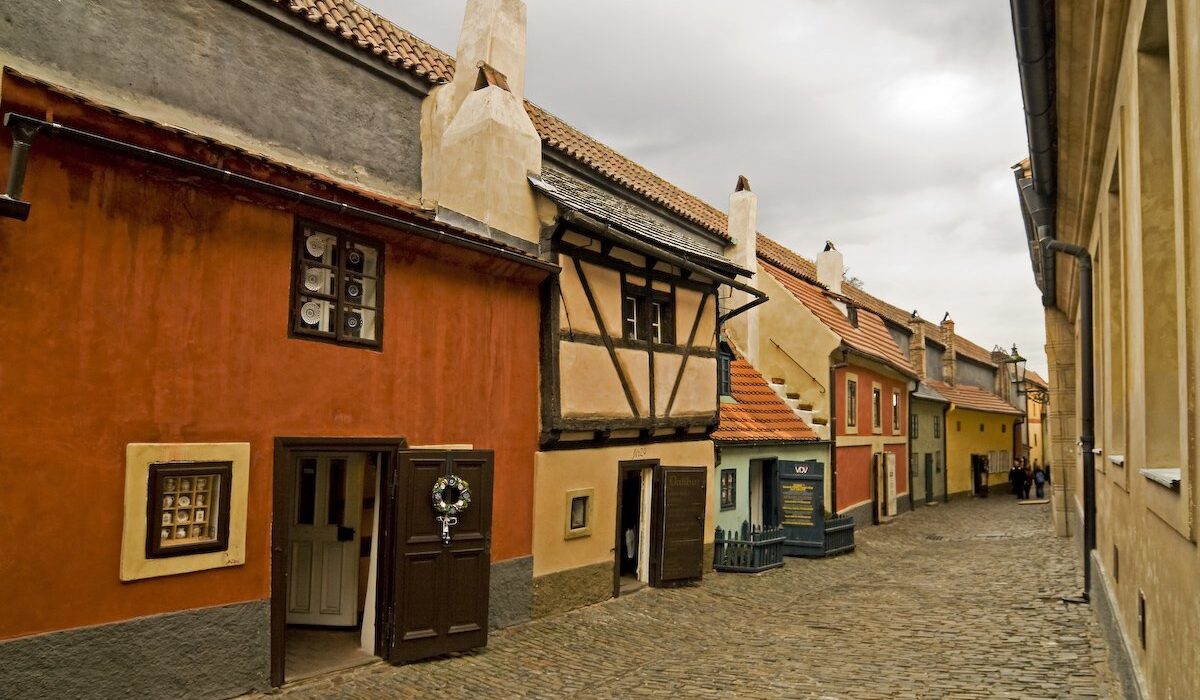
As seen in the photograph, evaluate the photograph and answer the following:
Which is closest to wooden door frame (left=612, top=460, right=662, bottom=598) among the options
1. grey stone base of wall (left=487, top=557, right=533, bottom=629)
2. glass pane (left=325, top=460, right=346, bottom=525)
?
grey stone base of wall (left=487, top=557, right=533, bottom=629)

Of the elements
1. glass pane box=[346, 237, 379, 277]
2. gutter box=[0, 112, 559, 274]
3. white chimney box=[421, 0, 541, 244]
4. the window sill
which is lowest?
the window sill

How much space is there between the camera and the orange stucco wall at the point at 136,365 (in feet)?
20.2

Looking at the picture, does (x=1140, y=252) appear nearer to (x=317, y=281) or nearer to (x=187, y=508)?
(x=317, y=281)

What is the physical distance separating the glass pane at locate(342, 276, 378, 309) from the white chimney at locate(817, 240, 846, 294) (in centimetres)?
2214

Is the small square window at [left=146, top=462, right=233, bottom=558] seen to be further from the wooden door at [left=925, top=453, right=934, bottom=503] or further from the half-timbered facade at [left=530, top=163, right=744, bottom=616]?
the wooden door at [left=925, top=453, right=934, bottom=503]

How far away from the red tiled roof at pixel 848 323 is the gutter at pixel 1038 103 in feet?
34.6

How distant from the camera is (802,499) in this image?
18656 mm

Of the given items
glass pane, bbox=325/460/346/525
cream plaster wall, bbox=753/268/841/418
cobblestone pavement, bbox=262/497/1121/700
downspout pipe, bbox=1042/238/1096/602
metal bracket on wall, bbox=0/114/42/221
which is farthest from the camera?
cream plaster wall, bbox=753/268/841/418

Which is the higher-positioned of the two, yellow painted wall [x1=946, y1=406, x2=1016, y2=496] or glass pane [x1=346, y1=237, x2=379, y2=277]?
glass pane [x1=346, y1=237, x2=379, y2=277]

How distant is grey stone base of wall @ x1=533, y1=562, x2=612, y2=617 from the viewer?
11352mm

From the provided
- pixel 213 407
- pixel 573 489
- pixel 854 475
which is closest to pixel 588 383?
pixel 573 489

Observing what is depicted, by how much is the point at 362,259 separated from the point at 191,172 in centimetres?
215

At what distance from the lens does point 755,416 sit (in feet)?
65.1

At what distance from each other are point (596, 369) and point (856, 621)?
17.3 ft
